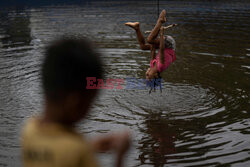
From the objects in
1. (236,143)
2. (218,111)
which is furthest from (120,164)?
(218,111)

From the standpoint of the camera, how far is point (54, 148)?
172cm

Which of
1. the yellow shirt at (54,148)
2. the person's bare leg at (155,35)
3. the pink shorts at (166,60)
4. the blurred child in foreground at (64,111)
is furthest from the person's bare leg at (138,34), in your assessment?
the yellow shirt at (54,148)

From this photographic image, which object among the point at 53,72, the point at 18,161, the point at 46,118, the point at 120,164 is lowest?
the point at 18,161

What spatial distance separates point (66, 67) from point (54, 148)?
1.41 ft

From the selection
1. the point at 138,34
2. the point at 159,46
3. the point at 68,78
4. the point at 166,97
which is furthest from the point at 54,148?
the point at 166,97

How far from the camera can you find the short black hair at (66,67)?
1834 millimetres

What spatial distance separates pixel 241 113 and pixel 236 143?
4.60 feet

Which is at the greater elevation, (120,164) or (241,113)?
(120,164)

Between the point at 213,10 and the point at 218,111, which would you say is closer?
the point at 218,111

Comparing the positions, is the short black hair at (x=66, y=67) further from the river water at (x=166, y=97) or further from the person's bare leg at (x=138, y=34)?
the person's bare leg at (x=138, y=34)

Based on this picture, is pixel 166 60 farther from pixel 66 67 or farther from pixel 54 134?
pixel 54 134

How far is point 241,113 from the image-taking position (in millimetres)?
7152

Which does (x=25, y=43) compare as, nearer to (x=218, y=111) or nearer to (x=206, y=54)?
(x=206, y=54)

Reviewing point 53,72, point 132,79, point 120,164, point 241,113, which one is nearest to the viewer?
point 53,72
